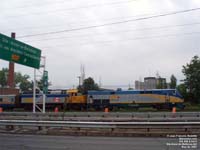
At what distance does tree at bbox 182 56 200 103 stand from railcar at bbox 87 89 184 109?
16002 millimetres

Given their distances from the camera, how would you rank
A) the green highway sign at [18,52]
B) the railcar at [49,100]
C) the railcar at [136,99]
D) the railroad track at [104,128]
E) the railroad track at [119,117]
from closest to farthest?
1. the railroad track at [104,128]
2. the railroad track at [119,117]
3. the green highway sign at [18,52]
4. the railcar at [136,99]
5. the railcar at [49,100]

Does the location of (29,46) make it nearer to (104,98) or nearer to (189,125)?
(189,125)

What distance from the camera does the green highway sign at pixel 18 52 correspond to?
2481 cm

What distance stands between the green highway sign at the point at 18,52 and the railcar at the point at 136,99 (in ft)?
82.0

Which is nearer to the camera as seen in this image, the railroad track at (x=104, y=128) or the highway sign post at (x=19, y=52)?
the railroad track at (x=104, y=128)

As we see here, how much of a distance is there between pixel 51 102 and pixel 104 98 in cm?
856

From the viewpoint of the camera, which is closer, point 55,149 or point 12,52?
point 55,149

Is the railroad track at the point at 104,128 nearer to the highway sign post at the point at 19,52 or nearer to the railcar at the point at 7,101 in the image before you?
the highway sign post at the point at 19,52

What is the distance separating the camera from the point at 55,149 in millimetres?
11555

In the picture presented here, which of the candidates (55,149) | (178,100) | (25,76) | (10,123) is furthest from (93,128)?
(25,76)

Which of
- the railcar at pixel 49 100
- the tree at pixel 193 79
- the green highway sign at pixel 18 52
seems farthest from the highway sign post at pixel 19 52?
the tree at pixel 193 79

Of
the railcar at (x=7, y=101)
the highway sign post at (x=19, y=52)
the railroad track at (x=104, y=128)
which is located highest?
the highway sign post at (x=19, y=52)

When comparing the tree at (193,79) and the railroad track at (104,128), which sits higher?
the tree at (193,79)

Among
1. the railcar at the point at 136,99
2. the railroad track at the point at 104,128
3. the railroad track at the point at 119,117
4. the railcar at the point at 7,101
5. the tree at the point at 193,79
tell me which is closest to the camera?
the railroad track at the point at 104,128
